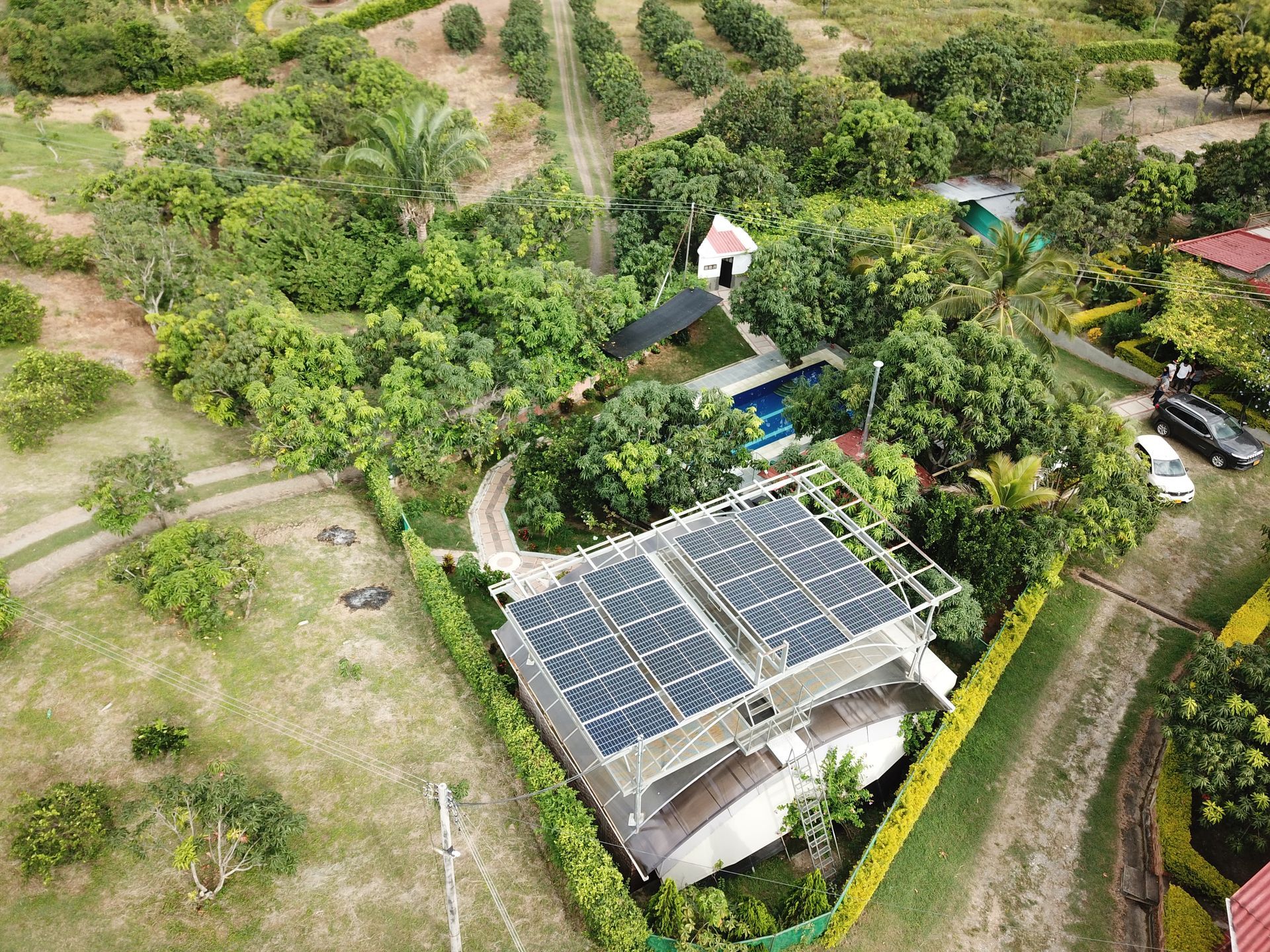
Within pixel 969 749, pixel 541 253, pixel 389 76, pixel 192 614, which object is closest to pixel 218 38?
pixel 389 76

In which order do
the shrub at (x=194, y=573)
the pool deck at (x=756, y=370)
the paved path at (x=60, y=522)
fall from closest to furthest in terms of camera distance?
the shrub at (x=194, y=573) → the paved path at (x=60, y=522) → the pool deck at (x=756, y=370)

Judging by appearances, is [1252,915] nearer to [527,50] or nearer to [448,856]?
[448,856]

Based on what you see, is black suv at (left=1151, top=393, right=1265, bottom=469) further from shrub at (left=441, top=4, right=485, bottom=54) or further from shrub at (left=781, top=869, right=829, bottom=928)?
shrub at (left=441, top=4, right=485, bottom=54)

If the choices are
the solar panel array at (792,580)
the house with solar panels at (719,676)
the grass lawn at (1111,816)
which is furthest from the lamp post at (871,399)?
the grass lawn at (1111,816)

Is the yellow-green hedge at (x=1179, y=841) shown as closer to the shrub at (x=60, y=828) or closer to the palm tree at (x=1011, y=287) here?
the palm tree at (x=1011, y=287)

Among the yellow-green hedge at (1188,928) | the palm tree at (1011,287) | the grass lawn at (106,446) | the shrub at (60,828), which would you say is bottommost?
the yellow-green hedge at (1188,928)

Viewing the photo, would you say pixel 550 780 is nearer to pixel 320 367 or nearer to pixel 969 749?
pixel 969 749

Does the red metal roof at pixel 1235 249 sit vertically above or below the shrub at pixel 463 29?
below
